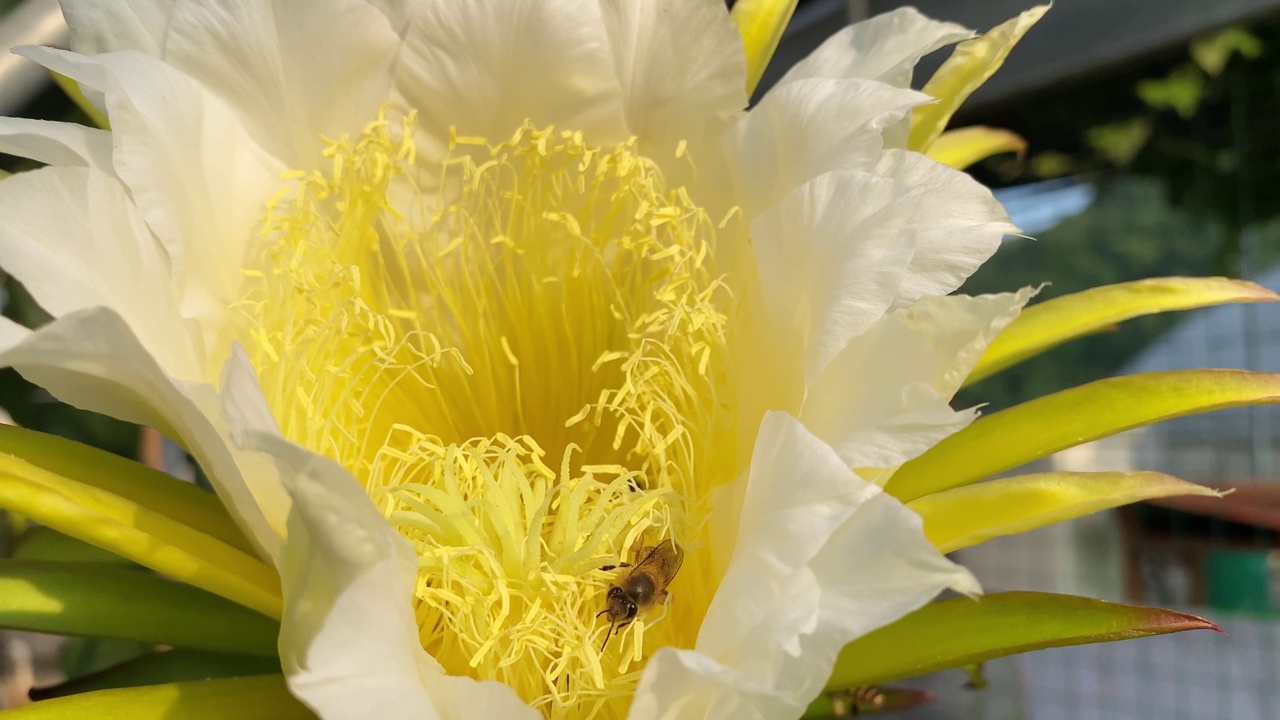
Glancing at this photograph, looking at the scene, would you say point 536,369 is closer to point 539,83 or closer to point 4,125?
point 539,83

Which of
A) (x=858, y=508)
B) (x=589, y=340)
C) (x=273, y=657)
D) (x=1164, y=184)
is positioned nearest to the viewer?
(x=858, y=508)

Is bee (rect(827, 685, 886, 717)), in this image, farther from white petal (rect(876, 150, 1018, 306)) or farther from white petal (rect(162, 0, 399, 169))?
white petal (rect(162, 0, 399, 169))

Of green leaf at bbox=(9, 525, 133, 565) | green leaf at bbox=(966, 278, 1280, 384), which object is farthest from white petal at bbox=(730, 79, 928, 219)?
green leaf at bbox=(9, 525, 133, 565)

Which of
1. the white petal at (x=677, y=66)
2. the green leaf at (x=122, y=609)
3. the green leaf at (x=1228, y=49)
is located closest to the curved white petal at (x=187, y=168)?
the green leaf at (x=122, y=609)

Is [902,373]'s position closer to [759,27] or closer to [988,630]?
[988,630]

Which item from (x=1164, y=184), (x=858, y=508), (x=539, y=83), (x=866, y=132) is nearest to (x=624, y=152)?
(x=539, y=83)

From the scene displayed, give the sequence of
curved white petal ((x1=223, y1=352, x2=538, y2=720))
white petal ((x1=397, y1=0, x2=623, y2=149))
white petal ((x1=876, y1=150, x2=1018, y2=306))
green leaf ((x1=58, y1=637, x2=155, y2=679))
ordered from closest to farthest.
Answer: curved white petal ((x1=223, y1=352, x2=538, y2=720)) < white petal ((x1=876, y1=150, x2=1018, y2=306)) < white petal ((x1=397, y1=0, x2=623, y2=149)) < green leaf ((x1=58, y1=637, x2=155, y2=679))
